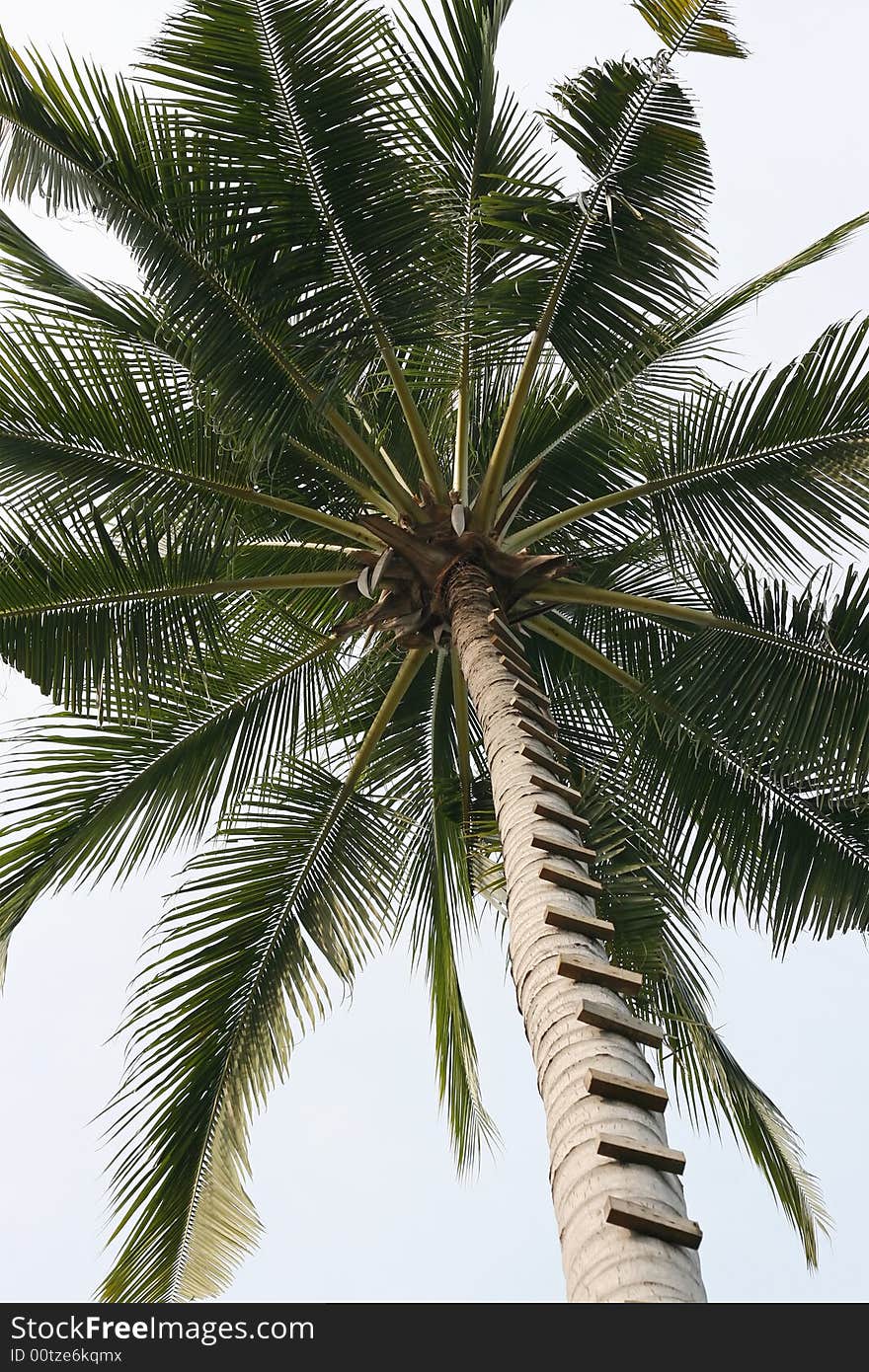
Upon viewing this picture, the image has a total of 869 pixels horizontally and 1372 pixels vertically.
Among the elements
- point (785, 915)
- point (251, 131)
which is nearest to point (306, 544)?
point (251, 131)

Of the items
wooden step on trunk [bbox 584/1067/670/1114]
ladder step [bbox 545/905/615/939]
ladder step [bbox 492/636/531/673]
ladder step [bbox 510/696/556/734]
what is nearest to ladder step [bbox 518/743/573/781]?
ladder step [bbox 510/696/556/734]

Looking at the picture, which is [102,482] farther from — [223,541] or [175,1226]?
[175,1226]

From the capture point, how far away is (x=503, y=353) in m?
6.46

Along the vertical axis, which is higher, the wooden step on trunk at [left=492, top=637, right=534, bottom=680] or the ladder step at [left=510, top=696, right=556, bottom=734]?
the wooden step on trunk at [left=492, top=637, right=534, bottom=680]

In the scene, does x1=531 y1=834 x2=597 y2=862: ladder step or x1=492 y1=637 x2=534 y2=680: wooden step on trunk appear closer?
x1=531 y1=834 x2=597 y2=862: ladder step

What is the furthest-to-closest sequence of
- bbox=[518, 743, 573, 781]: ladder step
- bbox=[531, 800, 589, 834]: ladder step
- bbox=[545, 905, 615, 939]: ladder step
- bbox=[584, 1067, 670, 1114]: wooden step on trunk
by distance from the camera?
1. bbox=[518, 743, 573, 781]: ladder step
2. bbox=[531, 800, 589, 834]: ladder step
3. bbox=[545, 905, 615, 939]: ladder step
4. bbox=[584, 1067, 670, 1114]: wooden step on trunk

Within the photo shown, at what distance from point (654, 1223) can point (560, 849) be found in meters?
1.60

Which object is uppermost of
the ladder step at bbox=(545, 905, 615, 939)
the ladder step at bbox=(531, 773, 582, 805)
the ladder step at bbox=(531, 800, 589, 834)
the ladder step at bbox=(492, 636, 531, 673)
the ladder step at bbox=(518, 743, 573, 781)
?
the ladder step at bbox=(492, 636, 531, 673)

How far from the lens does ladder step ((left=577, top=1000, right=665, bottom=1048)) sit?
11.2ft

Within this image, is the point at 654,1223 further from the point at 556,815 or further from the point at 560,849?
the point at 556,815

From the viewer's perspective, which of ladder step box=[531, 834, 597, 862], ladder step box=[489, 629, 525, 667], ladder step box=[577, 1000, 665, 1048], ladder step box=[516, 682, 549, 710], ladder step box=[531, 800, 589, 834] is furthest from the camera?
ladder step box=[489, 629, 525, 667]

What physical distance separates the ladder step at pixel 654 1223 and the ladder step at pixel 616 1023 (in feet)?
2.09

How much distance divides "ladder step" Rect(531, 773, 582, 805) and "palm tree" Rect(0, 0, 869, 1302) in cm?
15

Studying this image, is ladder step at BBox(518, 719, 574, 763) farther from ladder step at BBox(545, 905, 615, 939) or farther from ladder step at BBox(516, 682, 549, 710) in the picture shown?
ladder step at BBox(545, 905, 615, 939)
